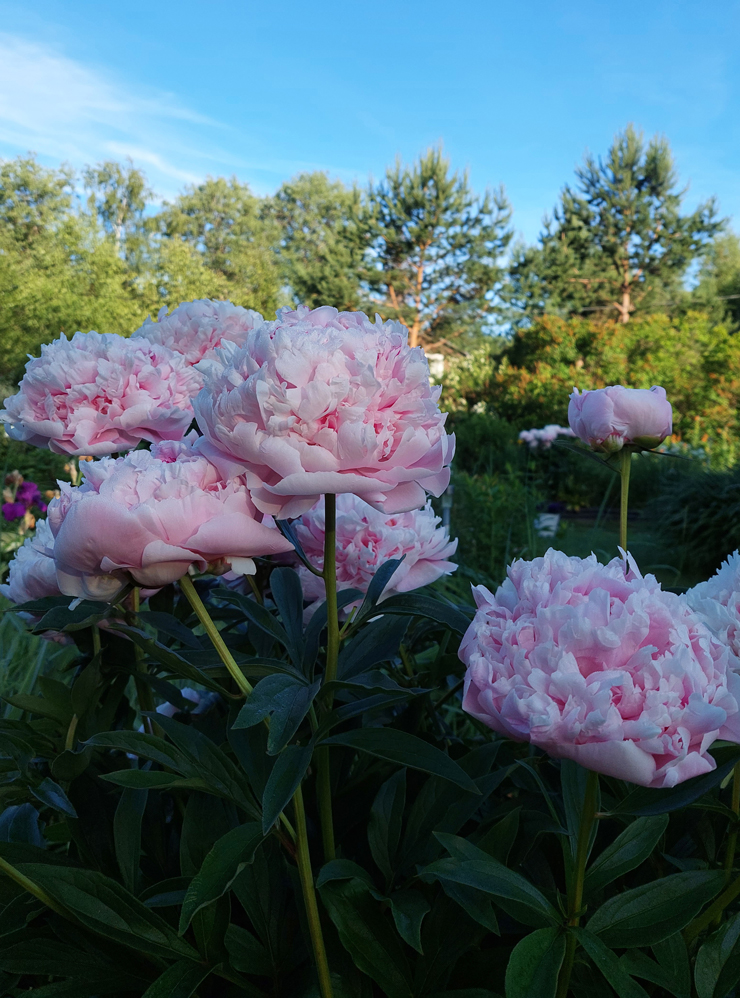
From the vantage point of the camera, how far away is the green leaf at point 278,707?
50 centimetres

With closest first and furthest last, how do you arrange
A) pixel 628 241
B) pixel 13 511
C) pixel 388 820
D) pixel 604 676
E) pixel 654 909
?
pixel 604 676, pixel 654 909, pixel 388 820, pixel 13 511, pixel 628 241

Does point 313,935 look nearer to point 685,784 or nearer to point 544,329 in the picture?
point 685,784

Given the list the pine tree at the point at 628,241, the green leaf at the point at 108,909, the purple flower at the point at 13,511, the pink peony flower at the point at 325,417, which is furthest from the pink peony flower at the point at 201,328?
the pine tree at the point at 628,241

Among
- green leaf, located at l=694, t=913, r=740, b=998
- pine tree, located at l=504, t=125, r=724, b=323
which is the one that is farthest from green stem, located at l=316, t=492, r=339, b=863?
pine tree, located at l=504, t=125, r=724, b=323

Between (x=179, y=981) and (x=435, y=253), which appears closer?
(x=179, y=981)

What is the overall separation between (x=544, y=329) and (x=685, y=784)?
49.3 ft

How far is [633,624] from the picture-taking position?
1.69ft

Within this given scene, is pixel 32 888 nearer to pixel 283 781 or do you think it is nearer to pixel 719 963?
pixel 283 781

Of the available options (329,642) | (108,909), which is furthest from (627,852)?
(108,909)

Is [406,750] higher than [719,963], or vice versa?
[406,750]

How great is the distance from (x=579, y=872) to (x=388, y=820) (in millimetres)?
205

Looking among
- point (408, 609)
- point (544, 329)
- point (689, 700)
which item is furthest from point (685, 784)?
point (544, 329)

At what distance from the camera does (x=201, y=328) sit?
3.19ft

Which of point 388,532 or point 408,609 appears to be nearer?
point 408,609
